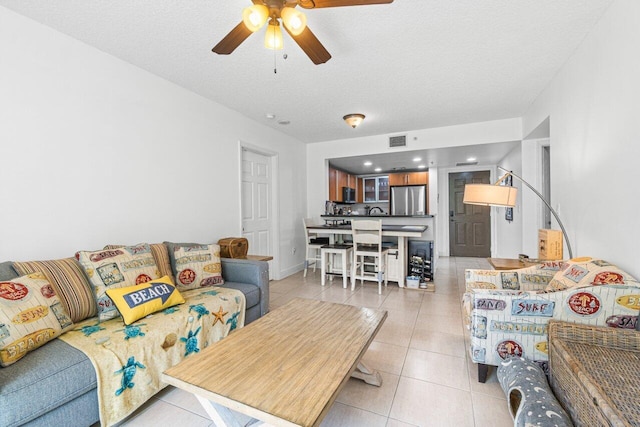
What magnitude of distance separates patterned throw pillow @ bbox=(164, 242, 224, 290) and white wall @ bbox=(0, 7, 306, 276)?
1.29 ft

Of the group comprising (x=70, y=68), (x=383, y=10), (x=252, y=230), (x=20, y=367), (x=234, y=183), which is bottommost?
(x=20, y=367)

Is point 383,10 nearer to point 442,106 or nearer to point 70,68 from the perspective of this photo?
point 442,106

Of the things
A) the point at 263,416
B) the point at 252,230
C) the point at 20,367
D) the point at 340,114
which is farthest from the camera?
the point at 252,230

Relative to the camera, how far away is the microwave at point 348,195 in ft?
21.4

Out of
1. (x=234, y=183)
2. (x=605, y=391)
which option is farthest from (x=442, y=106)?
(x=605, y=391)

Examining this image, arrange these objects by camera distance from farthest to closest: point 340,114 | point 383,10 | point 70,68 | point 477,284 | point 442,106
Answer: point 340,114 → point 442,106 → point 477,284 → point 70,68 → point 383,10

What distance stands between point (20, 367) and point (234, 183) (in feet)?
8.58

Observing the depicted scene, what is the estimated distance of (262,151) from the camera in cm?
420

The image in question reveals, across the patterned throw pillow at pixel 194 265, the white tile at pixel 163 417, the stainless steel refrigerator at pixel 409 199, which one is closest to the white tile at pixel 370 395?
the white tile at pixel 163 417

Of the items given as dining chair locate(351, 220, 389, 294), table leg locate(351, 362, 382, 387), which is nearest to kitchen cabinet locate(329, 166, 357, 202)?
dining chair locate(351, 220, 389, 294)

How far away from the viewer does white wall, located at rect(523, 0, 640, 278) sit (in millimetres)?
1595

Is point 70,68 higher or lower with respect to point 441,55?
lower

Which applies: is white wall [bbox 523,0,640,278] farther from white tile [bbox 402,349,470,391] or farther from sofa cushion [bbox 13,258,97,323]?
sofa cushion [bbox 13,258,97,323]

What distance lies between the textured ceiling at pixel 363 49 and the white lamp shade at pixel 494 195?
1.14 meters
